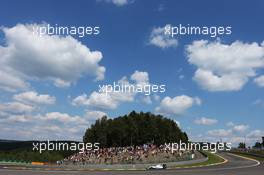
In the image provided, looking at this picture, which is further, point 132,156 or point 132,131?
point 132,131

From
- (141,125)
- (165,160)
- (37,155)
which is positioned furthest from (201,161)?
(37,155)

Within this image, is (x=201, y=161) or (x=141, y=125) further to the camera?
(x=141, y=125)

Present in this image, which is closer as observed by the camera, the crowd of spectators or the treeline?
the crowd of spectators

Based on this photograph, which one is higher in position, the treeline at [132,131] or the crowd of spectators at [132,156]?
the treeline at [132,131]

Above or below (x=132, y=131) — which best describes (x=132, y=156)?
below

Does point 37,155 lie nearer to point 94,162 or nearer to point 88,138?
point 88,138

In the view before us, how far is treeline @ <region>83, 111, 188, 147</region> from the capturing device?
136m

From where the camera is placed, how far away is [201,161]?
76.9 m

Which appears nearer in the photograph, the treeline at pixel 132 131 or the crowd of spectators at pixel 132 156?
the crowd of spectators at pixel 132 156

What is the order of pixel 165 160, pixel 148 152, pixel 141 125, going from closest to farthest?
1. pixel 165 160
2. pixel 148 152
3. pixel 141 125

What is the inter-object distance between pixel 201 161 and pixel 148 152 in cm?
991

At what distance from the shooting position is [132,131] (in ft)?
451

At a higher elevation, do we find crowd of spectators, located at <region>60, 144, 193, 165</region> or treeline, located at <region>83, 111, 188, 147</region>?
treeline, located at <region>83, 111, 188, 147</region>

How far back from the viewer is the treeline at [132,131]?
13650 centimetres
